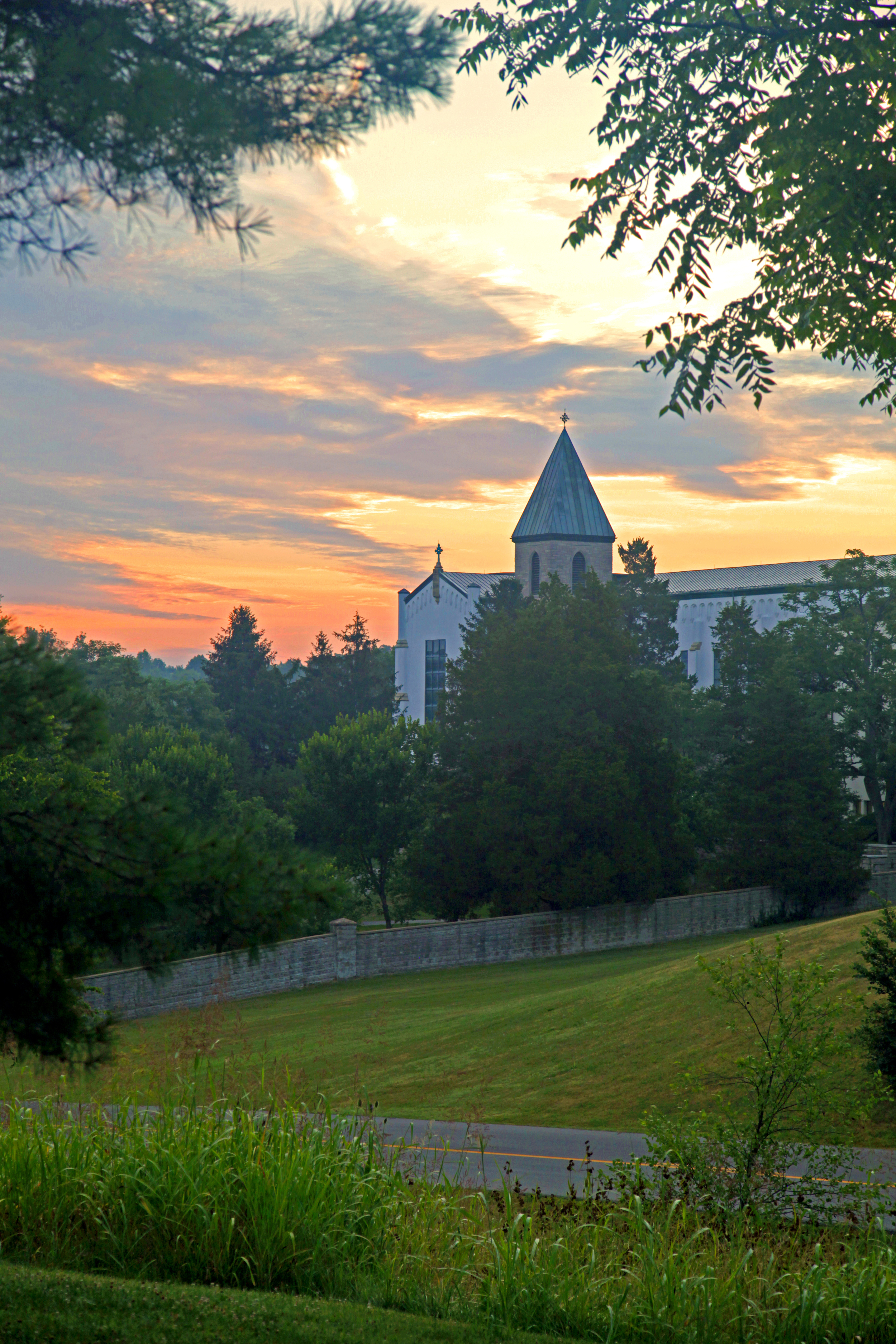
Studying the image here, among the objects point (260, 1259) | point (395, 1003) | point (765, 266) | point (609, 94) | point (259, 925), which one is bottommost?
point (395, 1003)

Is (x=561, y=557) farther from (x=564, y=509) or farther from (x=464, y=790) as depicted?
A: (x=464, y=790)

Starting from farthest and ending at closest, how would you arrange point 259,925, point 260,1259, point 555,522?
point 555,522 → point 260,1259 → point 259,925

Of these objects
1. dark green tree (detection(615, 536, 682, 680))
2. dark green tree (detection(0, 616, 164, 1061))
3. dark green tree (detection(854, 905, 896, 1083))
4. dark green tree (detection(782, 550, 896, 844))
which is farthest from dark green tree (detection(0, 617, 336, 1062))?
dark green tree (detection(615, 536, 682, 680))

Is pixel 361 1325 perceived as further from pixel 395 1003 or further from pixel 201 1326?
pixel 395 1003

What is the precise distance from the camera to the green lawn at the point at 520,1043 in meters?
21.4

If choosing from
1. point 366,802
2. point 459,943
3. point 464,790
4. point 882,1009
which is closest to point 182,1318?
point 882,1009

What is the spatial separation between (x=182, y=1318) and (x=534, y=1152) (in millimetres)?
11940

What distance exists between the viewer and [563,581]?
278 feet

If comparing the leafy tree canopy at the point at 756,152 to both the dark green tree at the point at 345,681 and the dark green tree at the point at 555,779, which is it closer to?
the dark green tree at the point at 555,779

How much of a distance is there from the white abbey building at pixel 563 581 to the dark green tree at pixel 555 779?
33488mm

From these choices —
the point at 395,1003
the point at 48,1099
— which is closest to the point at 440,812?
the point at 395,1003

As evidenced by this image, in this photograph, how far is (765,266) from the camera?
14.2 metres

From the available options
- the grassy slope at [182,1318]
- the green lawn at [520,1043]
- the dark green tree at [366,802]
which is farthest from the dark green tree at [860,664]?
the grassy slope at [182,1318]

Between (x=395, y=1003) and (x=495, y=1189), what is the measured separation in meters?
A: 20.1
